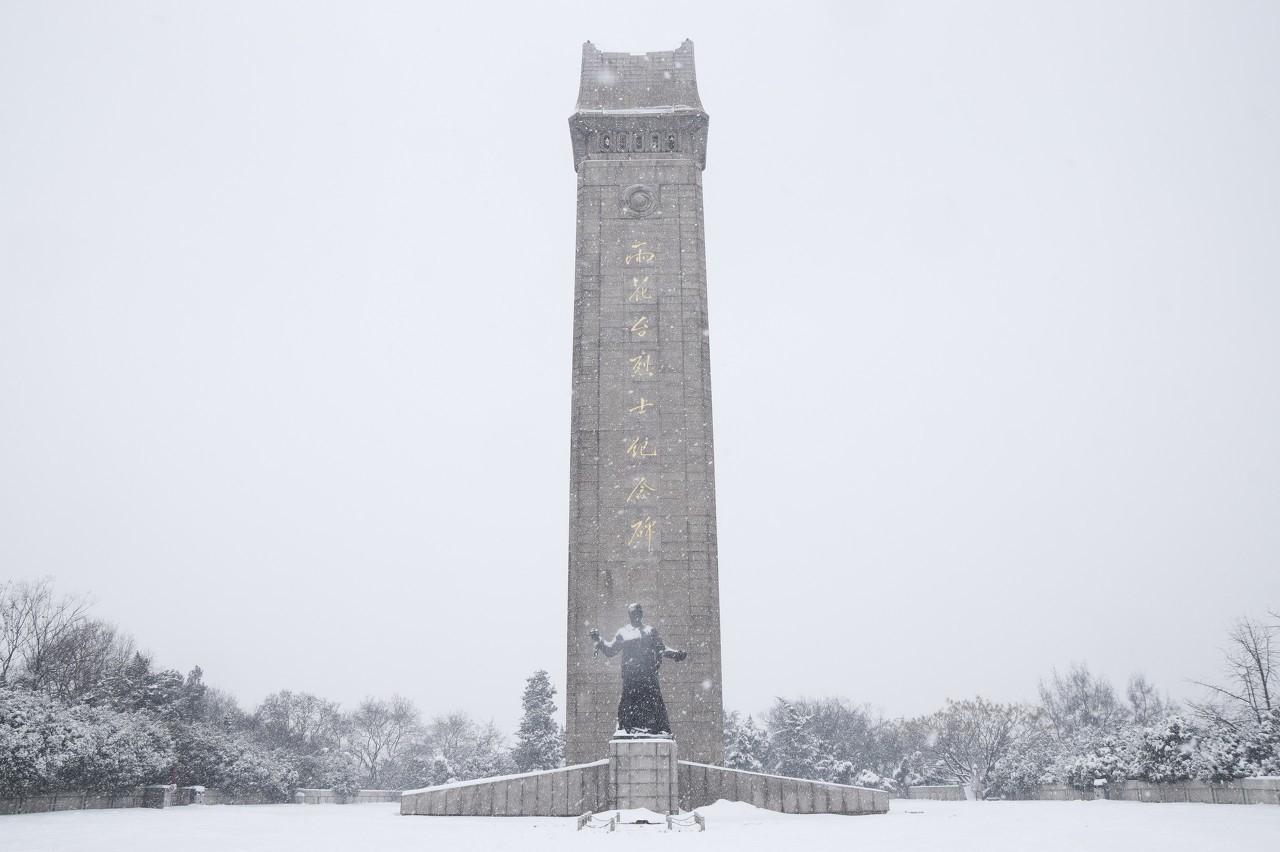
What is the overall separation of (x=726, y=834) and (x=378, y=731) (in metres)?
79.2

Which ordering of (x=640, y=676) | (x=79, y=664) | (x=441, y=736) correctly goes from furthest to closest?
1. (x=441, y=736)
2. (x=79, y=664)
3. (x=640, y=676)

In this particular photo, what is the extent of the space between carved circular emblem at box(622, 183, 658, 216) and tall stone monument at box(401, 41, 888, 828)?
0.17ft

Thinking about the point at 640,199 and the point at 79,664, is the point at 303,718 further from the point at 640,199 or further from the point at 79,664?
the point at 640,199

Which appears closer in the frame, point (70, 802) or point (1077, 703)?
point (70, 802)

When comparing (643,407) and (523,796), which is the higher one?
(643,407)

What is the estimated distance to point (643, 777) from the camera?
56.9ft

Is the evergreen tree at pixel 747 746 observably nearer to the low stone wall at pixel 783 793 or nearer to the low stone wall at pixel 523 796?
the low stone wall at pixel 783 793

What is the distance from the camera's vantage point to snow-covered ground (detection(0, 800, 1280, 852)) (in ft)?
37.6

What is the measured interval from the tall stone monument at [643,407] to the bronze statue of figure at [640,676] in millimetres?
3546

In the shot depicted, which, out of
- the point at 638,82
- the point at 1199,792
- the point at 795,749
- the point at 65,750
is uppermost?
the point at 638,82

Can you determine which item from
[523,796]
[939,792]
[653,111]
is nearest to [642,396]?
[653,111]

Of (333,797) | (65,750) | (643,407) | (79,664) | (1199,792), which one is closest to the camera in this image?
(65,750)

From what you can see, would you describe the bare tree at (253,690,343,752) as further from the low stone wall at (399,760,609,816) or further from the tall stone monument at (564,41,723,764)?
the low stone wall at (399,760,609,816)

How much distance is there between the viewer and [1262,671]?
116ft
